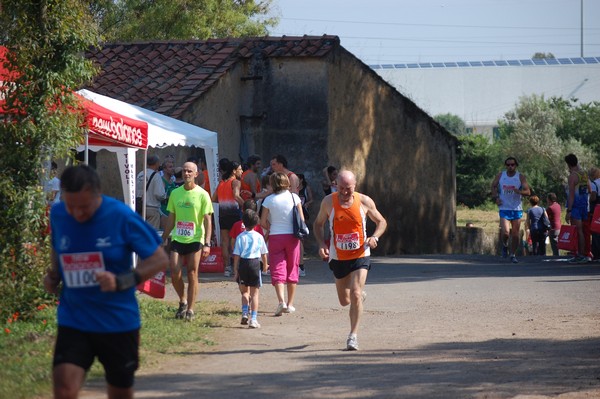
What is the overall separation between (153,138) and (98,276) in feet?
34.5

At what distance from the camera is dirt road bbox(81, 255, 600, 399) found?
27.0ft

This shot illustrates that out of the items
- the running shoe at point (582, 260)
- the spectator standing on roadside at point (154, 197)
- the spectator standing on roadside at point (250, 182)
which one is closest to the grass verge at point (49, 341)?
the spectator standing on roadside at point (154, 197)

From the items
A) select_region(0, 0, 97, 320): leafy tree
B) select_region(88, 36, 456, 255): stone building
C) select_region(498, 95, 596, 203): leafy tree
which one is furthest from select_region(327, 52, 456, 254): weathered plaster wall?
select_region(498, 95, 596, 203): leafy tree

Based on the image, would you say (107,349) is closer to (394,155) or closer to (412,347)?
(412,347)

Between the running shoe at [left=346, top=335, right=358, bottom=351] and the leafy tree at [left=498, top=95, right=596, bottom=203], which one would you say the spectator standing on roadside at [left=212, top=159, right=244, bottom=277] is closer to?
the running shoe at [left=346, top=335, right=358, bottom=351]

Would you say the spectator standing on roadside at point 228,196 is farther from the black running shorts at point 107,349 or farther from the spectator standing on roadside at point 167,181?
the black running shorts at point 107,349

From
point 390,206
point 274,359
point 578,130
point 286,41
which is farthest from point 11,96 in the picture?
point 578,130

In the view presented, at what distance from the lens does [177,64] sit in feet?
76.9

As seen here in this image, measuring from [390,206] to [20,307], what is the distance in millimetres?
16337

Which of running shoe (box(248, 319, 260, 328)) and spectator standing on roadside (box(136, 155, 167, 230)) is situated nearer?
running shoe (box(248, 319, 260, 328))

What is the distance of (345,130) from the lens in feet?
77.2

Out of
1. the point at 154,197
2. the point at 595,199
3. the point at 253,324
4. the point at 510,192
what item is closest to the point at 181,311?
the point at 253,324

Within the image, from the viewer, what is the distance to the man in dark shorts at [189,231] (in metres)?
11.8

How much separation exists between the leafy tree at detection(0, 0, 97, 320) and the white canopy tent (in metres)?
2.32
